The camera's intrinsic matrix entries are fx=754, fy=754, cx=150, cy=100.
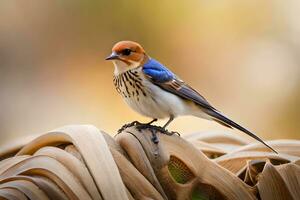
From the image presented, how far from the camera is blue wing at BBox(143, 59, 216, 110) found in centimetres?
142

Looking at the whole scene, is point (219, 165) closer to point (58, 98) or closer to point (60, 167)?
point (60, 167)

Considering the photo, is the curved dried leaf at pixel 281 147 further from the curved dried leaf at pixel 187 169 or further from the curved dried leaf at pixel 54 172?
the curved dried leaf at pixel 54 172

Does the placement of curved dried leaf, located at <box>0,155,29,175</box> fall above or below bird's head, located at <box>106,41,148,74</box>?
below

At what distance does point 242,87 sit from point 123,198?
209 cm

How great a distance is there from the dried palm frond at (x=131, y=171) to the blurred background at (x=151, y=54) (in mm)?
1612

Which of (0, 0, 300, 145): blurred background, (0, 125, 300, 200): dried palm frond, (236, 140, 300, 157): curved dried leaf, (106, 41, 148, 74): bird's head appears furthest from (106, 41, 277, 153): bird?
(0, 0, 300, 145): blurred background

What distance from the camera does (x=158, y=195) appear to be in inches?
31.2

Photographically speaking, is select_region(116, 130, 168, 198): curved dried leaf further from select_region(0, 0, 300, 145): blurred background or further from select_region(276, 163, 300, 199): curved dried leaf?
select_region(0, 0, 300, 145): blurred background

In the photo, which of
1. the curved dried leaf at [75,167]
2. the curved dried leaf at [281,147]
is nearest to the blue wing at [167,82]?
the curved dried leaf at [281,147]

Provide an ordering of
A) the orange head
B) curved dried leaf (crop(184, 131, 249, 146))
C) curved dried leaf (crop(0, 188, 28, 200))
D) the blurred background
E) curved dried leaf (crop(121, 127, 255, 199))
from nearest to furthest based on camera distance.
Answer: curved dried leaf (crop(0, 188, 28, 200))
curved dried leaf (crop(121, 127, 255, 199))
curved dried leaf (crop(184, 131, 249, 146))
the orange head
the blurred background

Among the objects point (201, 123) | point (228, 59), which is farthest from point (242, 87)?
point (201, 123)

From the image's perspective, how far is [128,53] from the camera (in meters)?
1.39

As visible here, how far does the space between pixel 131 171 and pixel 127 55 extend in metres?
0.63

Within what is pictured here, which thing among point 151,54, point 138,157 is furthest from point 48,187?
point 151,54
